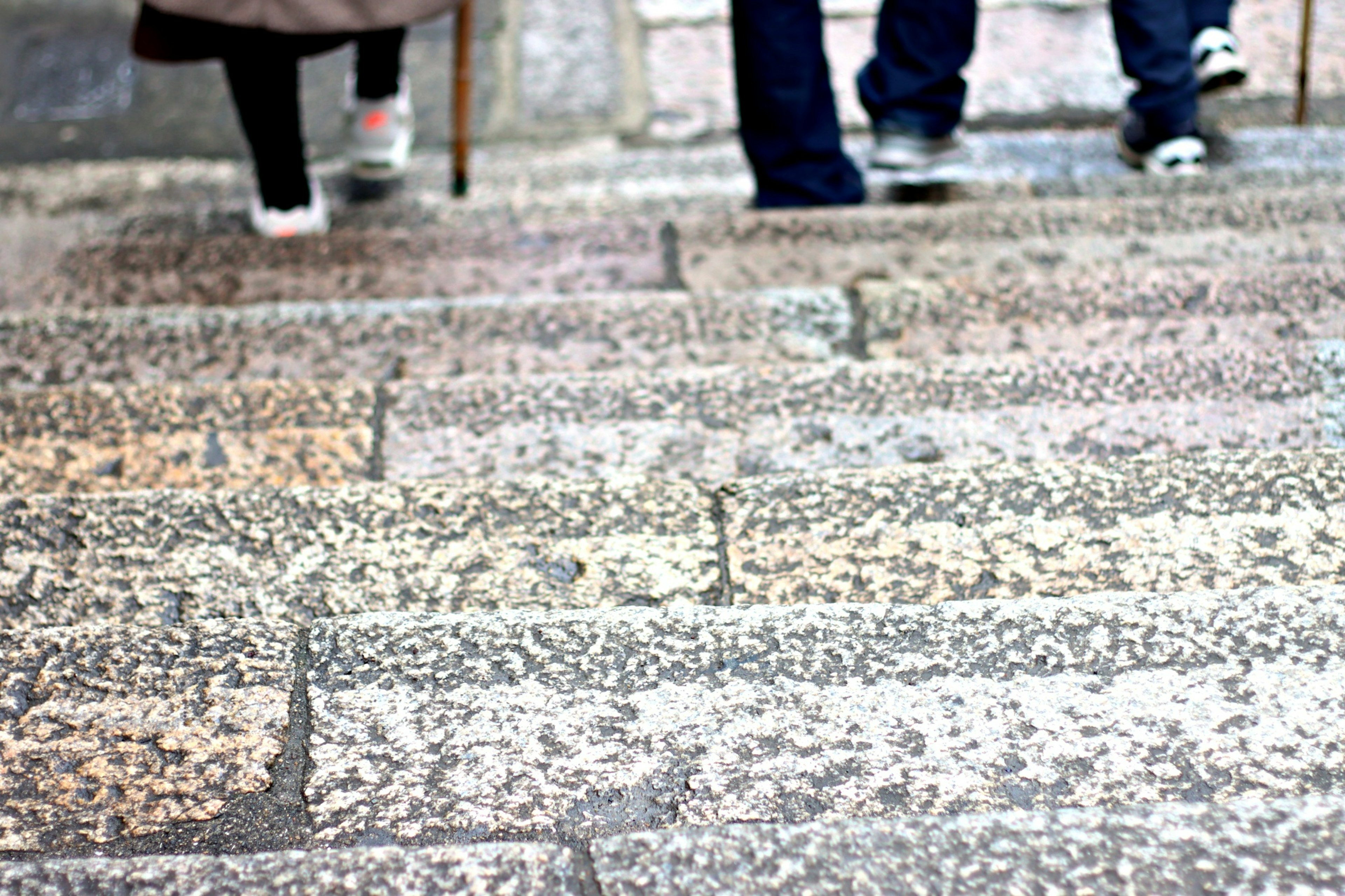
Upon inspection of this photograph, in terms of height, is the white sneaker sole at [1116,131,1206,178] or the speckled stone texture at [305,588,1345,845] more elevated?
the speckled stone texture at [305,588,1345,845]

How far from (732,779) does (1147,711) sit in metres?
0.35

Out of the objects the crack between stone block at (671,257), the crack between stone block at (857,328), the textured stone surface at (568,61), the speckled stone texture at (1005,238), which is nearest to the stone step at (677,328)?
the crack between stone block at (857,328)

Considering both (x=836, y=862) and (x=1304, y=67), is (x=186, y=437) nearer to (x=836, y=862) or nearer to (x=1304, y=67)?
(x=836, y=862)

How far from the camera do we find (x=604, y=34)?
416 centimetres

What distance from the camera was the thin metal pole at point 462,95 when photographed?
8.66 feet

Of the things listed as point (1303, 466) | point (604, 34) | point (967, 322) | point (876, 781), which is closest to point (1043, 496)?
point (1303, 466)

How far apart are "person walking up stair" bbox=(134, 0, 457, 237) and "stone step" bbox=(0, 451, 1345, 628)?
4.13ft

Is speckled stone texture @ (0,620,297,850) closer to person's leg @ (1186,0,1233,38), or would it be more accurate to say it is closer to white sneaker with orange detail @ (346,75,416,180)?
white sneaker with orange detail @ (346,75,416,180)

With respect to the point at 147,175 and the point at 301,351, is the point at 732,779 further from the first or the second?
the point at 147,175

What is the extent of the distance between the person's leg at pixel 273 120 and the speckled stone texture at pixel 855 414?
3.64 ft

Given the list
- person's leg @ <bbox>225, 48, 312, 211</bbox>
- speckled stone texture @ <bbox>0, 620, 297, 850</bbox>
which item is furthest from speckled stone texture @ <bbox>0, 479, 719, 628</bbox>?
person's leg @ <bbox>225, 48, 312, 211</bbox>

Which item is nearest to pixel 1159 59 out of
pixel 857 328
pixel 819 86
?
pixel 819 86

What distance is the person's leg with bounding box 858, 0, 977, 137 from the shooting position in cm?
262

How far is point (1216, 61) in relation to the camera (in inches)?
120
